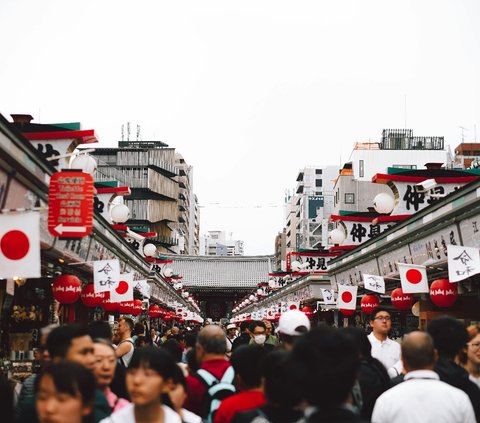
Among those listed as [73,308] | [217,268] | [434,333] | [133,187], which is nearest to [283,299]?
[73,308]

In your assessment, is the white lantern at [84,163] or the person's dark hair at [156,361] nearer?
the person's dark hair at [156,361]

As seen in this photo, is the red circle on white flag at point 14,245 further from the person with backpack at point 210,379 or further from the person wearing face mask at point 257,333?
the person wearing face mask at point 257,333

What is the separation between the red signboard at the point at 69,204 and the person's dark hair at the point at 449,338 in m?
6.84

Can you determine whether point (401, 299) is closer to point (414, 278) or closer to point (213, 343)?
point (414, 278)

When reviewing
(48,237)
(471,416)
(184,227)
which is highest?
(184,227)

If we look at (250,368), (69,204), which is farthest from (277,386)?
(69,204)

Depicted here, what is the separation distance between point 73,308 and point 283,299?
95.2 feet

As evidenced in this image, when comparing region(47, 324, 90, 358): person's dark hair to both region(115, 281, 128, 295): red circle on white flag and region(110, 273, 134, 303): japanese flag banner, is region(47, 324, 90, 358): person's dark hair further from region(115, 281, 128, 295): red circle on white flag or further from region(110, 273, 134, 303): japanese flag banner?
region(115, 281, 128, 295): red circle on white flag

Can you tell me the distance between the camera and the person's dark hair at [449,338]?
21.0 feet

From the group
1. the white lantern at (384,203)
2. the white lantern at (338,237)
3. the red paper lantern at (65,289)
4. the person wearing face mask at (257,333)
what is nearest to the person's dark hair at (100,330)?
the person wearing face mask at (257,333)

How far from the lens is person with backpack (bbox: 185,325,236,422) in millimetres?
6422

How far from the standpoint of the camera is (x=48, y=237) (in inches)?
498

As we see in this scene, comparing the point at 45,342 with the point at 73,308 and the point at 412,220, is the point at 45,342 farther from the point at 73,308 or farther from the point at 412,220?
the point at 73,308

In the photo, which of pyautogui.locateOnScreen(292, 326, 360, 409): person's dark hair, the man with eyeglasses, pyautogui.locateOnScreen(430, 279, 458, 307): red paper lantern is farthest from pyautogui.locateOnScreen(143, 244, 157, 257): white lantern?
pyautogui.locateOnScreen(292, 326, 360, 409): person's dark hair
